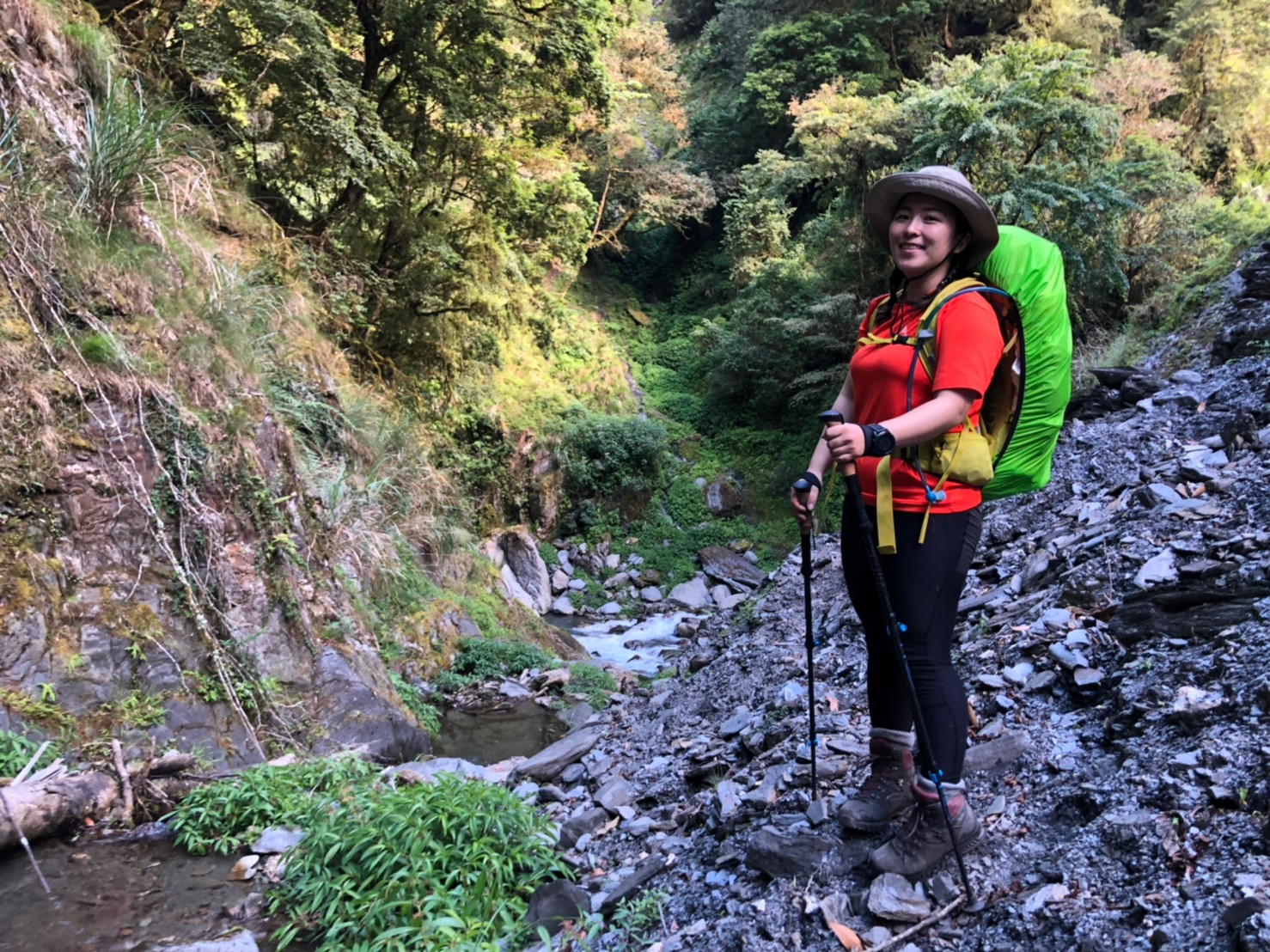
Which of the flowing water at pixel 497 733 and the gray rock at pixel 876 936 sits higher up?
the gray rock at pixel 876 936

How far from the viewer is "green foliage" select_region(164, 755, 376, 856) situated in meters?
3.55

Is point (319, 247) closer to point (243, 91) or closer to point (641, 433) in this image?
point (243, 91)

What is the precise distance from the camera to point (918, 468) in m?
1.99

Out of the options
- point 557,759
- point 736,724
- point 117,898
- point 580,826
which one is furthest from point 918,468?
point 557,759

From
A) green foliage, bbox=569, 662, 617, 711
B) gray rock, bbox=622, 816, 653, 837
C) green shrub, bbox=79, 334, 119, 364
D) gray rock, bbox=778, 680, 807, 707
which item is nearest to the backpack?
gray rock, bbox=622, 816, 653, 837

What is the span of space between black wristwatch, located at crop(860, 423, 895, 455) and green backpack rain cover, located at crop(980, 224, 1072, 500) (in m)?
0.42

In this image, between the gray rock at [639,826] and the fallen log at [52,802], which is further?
the gray rock at [639,826]

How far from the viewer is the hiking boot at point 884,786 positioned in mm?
2217

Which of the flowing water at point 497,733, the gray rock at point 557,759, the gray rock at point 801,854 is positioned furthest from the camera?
the flowing water at point 497,733

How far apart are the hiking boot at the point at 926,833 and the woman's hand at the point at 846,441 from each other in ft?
3.08

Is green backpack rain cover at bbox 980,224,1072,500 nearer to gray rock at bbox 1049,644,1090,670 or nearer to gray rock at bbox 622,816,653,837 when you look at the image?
gray rock at bbox 1049,644,1090,670

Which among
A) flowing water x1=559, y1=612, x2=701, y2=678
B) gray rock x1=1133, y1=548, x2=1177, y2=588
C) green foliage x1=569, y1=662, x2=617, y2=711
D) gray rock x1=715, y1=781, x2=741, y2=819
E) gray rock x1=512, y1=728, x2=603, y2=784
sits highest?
gray rock x1=1133, y1=548, x2=1177, y2=588

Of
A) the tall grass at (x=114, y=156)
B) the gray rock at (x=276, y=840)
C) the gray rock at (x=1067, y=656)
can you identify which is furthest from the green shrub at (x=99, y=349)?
the gray rock at (x=1067, y=656)

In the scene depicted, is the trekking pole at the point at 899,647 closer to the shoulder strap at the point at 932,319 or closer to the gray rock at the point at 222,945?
the shoulder strap at the point at 932,319
